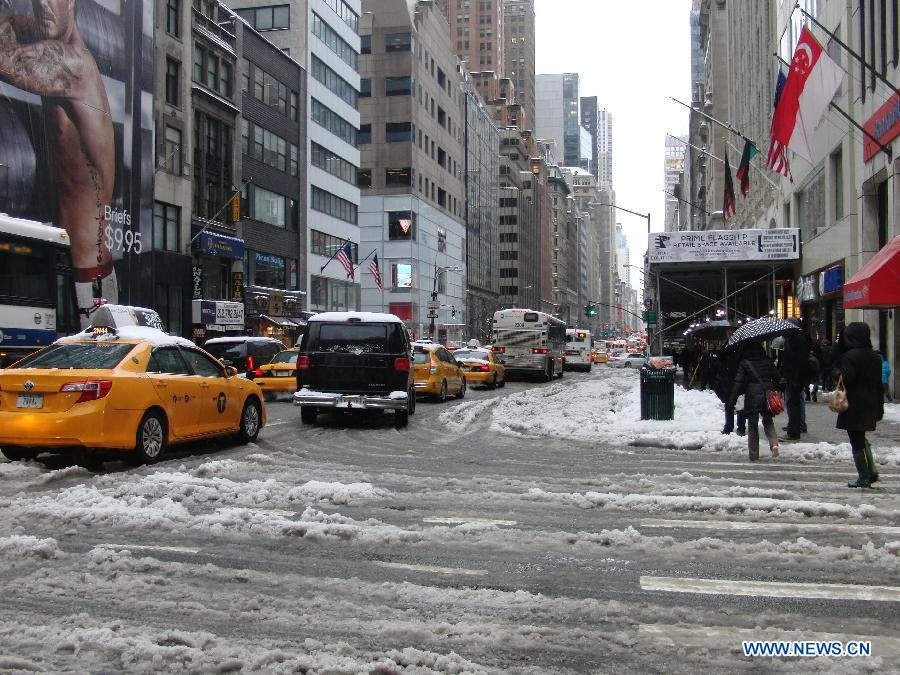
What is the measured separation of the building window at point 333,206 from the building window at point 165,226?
18.1 metres

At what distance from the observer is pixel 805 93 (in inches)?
841

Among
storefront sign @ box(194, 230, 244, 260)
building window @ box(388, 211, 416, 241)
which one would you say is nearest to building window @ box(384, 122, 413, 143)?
building window @ box(388, 211, 416, 241)

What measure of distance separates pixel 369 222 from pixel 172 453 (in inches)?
2894

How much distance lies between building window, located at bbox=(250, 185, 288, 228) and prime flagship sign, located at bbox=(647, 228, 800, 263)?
3030cm

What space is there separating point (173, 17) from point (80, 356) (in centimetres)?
3763

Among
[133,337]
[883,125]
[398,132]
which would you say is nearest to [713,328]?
[883,125]

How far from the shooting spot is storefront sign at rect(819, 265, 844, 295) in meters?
25.9

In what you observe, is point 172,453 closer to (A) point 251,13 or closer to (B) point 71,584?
(B) point 71,584

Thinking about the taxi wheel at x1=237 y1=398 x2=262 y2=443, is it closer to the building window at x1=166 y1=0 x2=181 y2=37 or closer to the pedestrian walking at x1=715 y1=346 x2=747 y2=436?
the pedestrian walking at x1=715 y1=346 x2=747 y2=436

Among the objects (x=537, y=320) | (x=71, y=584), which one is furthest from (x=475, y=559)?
(x=537, y=320)

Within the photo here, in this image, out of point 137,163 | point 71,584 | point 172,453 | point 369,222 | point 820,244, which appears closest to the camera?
point 71,584

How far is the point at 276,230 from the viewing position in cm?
5462

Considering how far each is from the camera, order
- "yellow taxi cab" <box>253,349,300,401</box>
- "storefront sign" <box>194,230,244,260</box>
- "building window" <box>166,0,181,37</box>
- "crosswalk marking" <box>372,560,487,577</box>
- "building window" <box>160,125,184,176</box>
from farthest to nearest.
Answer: "storefront sign" <box>194,230,244,260</box>
"building window" <box>166,0,181,37</box>
"building window" <box>160,125,184,176</box>
"yellow taxi cab" <box>253,349,300,401</box>
"crosswalk marking" <box>372,560,487,577</box>

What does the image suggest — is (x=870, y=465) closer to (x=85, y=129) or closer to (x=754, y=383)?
(x=754, y=383)
